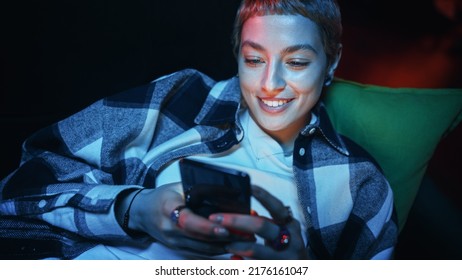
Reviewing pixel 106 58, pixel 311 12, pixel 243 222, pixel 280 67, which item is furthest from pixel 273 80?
pixel 106 58

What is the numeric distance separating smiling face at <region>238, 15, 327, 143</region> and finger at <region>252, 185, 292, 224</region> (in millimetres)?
129

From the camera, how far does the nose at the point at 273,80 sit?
0.89 metres

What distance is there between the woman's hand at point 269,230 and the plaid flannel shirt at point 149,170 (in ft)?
0.17

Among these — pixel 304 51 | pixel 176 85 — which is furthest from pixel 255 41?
pixel 176 85

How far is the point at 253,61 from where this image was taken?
916 mm

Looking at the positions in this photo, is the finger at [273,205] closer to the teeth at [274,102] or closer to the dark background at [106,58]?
the teeth at [274,102]

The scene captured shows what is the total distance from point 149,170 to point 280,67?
1.13 ft

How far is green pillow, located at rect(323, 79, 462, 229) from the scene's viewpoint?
41.8 inches

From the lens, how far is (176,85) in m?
1.02

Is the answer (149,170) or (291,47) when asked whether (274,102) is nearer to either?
(291,47)

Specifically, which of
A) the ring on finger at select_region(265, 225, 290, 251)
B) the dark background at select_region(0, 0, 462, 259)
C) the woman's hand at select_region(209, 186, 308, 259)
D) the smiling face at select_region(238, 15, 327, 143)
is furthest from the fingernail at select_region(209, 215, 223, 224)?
the dark background at select_region(0, 0, 462, 259)

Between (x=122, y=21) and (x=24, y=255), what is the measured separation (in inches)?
20.9

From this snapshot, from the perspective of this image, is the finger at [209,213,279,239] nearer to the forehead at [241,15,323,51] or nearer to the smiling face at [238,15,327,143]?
the smiling face at [238,15,327,143]
